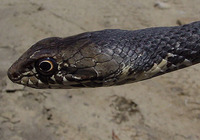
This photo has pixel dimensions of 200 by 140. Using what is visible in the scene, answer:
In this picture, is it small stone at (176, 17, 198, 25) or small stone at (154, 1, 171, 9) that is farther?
small stone at (154, 1, 171, 9)

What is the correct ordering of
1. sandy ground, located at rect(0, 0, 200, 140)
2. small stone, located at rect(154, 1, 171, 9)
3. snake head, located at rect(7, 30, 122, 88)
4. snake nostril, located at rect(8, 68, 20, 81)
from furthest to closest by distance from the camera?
small stone, located at rect(154, 1, 171, 9)
sandy ground, located at rect(0, 0, 200, 140)
snake nostril, located at rect(8, 68, 20, 81)
snake head, located at rect(7, 30, 122, 88)

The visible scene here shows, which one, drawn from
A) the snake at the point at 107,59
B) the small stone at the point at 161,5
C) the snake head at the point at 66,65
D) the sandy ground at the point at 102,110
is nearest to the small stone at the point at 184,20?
the small stone at the point at 161,5

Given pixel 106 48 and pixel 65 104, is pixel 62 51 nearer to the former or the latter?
pixel 106 48

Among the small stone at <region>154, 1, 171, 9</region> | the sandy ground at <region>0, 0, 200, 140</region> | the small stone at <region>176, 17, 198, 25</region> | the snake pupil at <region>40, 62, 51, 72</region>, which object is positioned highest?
the small stone at <region>154, 1, 171, 9</region>

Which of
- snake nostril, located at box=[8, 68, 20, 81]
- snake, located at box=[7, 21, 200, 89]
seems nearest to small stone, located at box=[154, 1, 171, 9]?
snake, located at box=[7, 21, 200, 89]

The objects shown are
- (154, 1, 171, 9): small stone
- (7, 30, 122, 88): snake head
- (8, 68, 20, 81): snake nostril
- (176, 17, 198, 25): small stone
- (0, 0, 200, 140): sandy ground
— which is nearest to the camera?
(7, 30, 122, 88): snake head

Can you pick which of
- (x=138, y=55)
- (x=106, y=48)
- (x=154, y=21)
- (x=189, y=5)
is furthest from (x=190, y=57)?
(x=189, y=5)

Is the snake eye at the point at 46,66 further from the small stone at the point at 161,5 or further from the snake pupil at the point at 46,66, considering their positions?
the small stone at the point at 161,5

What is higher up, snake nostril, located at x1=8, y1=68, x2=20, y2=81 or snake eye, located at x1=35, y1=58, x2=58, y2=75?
snake eye, located at x1=35, y1=58, x2=58, y2=75

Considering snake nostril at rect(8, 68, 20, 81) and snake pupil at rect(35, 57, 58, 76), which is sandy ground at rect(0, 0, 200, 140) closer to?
snake nostril at rect(8, 68, 20, 81)
